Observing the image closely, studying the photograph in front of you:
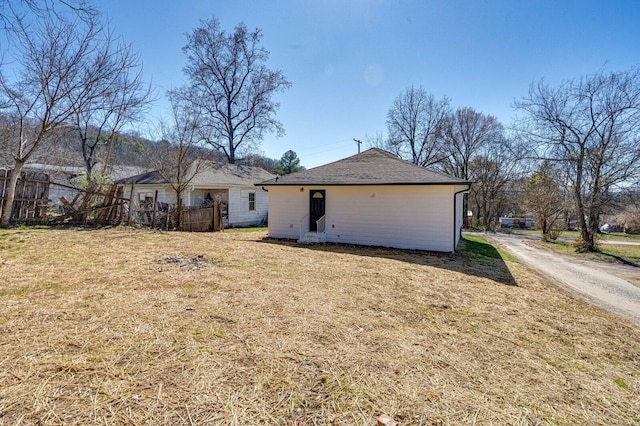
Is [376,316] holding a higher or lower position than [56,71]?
lower

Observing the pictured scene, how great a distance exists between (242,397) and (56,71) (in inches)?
479

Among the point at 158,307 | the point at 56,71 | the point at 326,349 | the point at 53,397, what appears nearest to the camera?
the point at 53,397

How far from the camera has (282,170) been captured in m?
33.7

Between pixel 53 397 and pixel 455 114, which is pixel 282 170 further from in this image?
pixel 53 397

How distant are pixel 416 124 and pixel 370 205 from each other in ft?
69.4

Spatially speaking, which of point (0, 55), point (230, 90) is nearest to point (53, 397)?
point (0, 55)

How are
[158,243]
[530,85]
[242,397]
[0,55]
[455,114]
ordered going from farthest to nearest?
[455,114] < [530,85] < [158,243] < [0,55] < [242,397]

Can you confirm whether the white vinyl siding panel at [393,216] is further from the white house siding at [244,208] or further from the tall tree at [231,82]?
the tall tree at [231,82]

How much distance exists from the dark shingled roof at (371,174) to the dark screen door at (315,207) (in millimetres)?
532

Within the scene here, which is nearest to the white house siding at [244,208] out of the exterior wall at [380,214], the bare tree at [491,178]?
the exterior wall at [380,214]

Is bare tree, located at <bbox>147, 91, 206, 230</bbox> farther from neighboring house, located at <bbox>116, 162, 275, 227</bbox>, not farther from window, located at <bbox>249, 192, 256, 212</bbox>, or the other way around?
window, located at <bbox>249, 192, 256, 212</bbox>

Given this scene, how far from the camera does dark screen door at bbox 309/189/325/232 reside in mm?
11234

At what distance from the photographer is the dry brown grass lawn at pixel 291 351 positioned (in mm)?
1893

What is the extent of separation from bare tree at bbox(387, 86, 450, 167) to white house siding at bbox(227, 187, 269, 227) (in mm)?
16417
